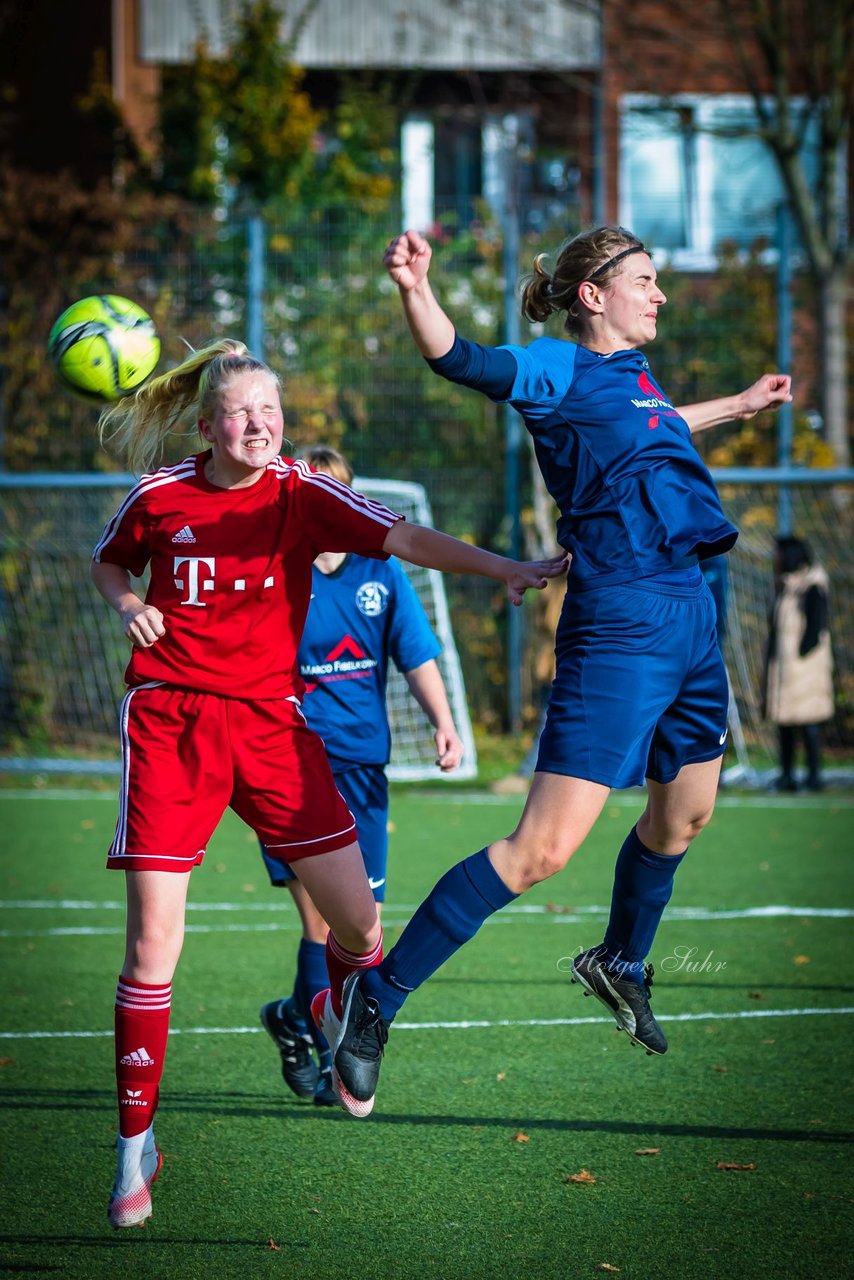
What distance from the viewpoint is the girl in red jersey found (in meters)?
3.81

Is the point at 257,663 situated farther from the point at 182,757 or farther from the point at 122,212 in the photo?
the point at 122,212

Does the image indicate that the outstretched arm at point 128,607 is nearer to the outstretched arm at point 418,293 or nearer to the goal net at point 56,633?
the outstretched arm at point 418,293

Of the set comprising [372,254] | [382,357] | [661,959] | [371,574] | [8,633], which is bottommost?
[661,959]

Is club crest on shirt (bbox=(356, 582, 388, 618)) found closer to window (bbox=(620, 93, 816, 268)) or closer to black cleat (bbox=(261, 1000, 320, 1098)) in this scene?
black cleat (bbox=(261, 1000, 320, 1098))

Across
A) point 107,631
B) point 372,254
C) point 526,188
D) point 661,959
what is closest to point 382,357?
point 372,254

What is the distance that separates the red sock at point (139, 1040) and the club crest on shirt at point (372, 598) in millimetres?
1781

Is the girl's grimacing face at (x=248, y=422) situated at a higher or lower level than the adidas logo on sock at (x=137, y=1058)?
higher

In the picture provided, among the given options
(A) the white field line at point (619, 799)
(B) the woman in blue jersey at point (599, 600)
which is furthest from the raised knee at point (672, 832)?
(A) the white field line at point (619, 799)

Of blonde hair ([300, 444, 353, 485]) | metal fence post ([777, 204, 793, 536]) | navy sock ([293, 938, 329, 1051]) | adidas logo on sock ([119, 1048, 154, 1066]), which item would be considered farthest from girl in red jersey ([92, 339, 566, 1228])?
metal fence post ([777, 204, 793, 536])

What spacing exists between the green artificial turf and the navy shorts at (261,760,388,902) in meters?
0.72

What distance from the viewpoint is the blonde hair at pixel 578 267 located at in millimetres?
4105

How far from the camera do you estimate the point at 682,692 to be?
4043mm

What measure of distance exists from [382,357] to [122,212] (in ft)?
9.13

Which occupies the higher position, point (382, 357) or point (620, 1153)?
point (382, 357)
